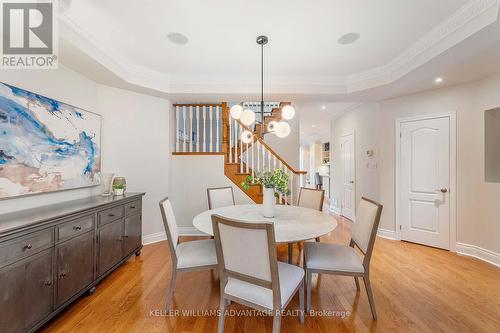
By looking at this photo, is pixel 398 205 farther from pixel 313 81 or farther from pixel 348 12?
pixel 348 12

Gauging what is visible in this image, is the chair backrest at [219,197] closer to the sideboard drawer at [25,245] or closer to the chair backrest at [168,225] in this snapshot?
the chair backrest at [168,225]

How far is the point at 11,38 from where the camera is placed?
1.96 metres

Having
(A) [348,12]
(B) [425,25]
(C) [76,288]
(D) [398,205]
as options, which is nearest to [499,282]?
(D) [398,205]

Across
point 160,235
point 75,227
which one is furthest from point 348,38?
point 160,235

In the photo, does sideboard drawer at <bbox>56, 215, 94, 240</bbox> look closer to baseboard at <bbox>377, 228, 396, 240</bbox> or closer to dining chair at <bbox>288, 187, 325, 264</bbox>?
dining chair at <bbox>288, 187, 325, 264</bbox>

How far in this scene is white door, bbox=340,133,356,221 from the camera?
194 inches

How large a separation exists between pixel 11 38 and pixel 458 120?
5.39 m

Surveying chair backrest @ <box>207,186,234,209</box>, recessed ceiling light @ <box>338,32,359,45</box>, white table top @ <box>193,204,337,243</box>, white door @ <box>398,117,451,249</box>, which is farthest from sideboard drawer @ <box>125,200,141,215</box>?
white door @ <box>398,117,451,249</box>

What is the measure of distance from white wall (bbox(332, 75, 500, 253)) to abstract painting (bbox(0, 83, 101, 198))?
462cm

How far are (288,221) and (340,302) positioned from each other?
0.92m

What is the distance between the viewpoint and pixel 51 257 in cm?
176

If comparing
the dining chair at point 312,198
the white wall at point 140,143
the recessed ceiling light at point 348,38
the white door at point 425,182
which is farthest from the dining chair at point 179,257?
the white door at point 425,182

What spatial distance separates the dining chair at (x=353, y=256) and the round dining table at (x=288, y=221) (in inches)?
10.7

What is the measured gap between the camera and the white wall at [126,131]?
8.13ft
